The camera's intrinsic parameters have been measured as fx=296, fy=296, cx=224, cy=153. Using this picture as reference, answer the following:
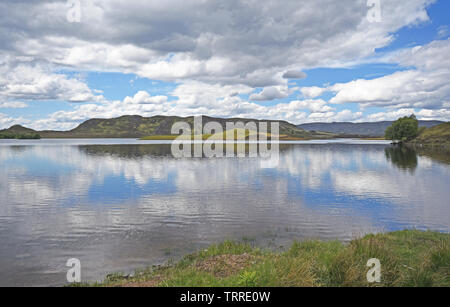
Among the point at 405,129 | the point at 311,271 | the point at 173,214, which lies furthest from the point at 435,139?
the point at 311,271

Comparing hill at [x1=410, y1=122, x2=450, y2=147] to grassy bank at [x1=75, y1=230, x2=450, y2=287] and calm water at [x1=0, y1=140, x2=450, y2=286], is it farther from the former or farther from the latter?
grassy bank at [x1=75, y1=230, x2=450, y2=287]

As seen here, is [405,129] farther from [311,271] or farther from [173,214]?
[311,271]

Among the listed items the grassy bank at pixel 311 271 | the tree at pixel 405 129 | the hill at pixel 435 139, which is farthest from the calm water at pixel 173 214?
the tree at pixel 405 129

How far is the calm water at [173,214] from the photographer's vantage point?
19000 mm

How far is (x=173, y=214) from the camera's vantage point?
1141 inches

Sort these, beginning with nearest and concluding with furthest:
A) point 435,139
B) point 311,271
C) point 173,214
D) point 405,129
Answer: point 311,271, point 173,214, point 435,139, point 405,129

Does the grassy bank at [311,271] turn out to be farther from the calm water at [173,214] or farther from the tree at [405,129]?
the tree at [405,129]

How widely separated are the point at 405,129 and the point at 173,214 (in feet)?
617

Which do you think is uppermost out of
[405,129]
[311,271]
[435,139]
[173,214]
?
[405,129]

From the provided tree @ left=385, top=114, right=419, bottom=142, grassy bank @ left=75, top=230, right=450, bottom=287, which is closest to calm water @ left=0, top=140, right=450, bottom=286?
grassy bank @ left=75, top=230, right=450, bottom=287

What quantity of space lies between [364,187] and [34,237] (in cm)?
4065

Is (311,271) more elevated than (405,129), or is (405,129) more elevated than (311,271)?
(405,129)

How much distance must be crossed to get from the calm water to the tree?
145778mm
